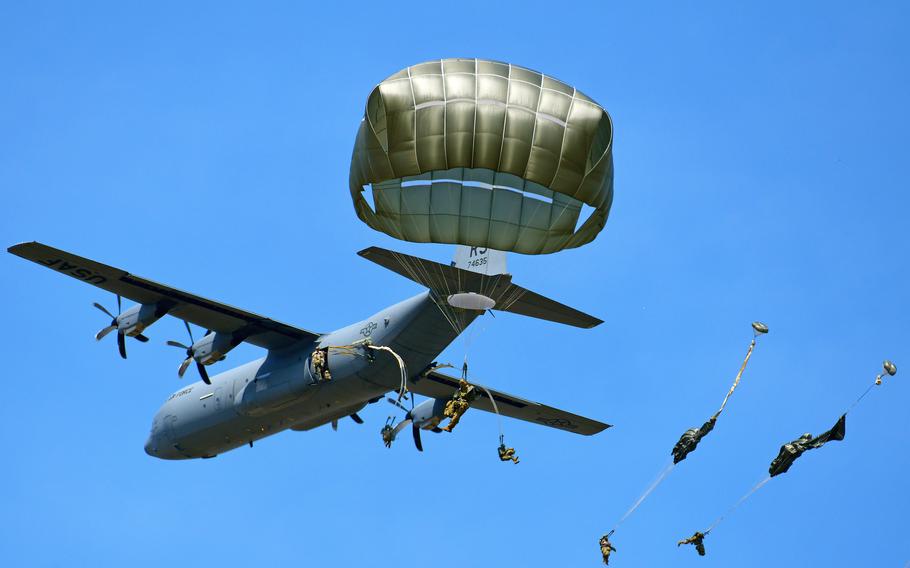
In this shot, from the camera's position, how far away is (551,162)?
96.6 ft

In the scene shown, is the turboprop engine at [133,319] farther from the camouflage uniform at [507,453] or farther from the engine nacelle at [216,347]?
the camouflage uniform at [507,453]

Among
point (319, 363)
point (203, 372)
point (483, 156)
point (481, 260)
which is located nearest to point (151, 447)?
point (203, 372)

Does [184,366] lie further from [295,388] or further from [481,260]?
[481,260]

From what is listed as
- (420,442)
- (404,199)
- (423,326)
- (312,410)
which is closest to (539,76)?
(404,199)

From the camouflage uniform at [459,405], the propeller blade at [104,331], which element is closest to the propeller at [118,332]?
the propeller blade at [104,331]

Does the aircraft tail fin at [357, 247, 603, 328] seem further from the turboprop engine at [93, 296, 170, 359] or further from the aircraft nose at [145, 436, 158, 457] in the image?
the aircraft nose at [145, 436, 158, 457]

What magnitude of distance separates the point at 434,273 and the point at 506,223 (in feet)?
7.41

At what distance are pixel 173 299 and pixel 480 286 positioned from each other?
34.4 ft

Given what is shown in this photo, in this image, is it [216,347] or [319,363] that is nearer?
[319,363]

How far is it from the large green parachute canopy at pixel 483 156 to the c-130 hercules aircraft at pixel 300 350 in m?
1.40

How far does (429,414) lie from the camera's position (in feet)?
141

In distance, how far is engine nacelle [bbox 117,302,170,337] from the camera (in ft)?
125

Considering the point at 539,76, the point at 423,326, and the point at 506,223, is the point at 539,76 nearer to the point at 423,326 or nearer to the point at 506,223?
the point at 506,223

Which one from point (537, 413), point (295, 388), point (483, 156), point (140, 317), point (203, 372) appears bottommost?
point (295, 388)
